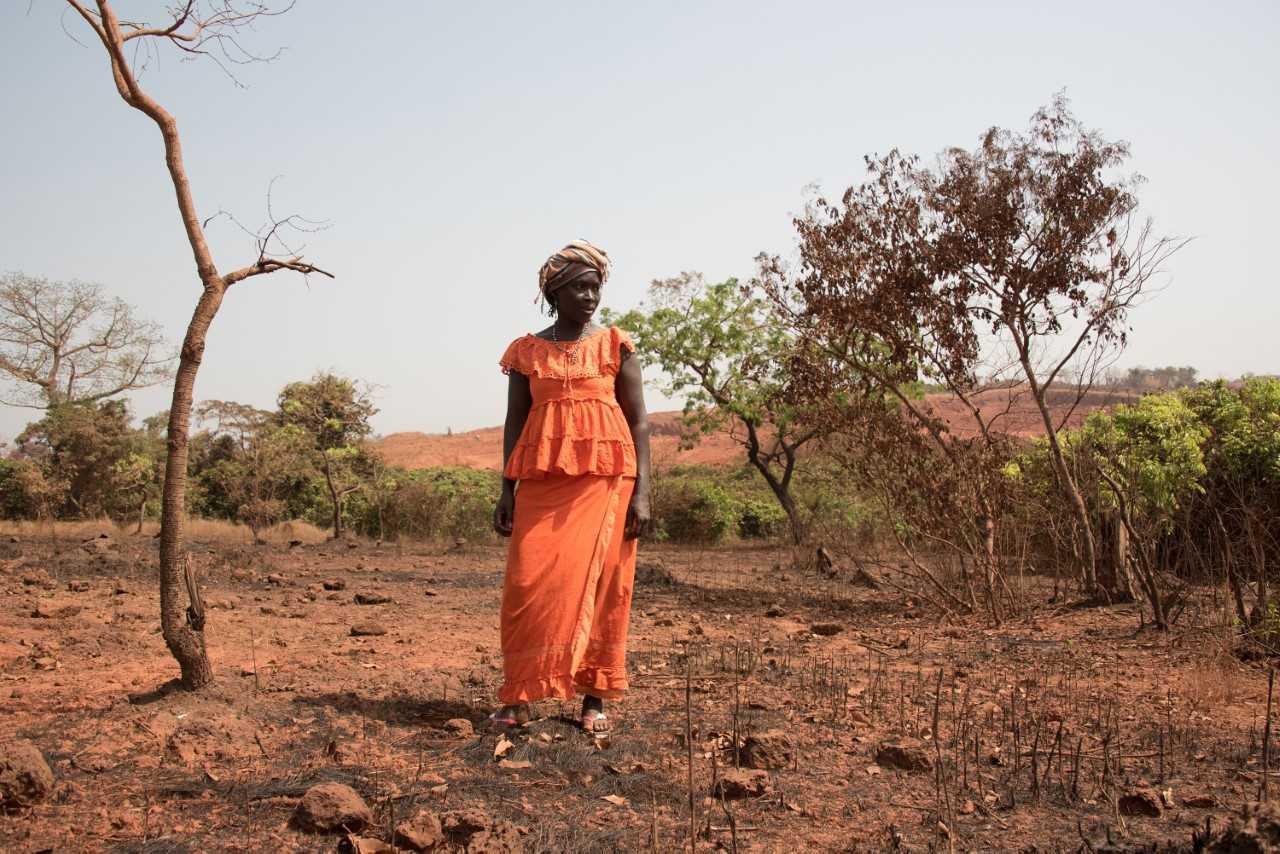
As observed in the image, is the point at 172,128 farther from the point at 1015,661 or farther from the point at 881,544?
the point at 881,544

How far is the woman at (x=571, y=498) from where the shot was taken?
420 centimetres

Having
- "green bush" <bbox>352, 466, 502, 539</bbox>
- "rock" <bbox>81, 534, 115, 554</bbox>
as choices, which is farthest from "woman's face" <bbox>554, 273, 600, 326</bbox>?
"green bush" <bbox>352, 466, 502, 539</bbox>

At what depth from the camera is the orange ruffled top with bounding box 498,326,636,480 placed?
14.2ft

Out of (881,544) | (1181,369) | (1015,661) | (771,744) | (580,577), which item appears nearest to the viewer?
(771,744)

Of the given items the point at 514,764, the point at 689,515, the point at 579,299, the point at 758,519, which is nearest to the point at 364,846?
the point at 514,764

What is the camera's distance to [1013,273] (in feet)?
28.8

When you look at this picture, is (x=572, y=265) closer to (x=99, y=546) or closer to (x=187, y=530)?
(x=99, y=546)

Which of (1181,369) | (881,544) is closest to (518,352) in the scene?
(881,544)

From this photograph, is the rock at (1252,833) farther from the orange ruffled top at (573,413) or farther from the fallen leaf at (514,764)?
the orange ruffled top at (573,413)

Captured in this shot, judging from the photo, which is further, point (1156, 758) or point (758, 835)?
point (1156, 758)

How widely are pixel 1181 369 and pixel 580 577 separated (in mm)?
65562

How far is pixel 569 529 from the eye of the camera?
14.1ft

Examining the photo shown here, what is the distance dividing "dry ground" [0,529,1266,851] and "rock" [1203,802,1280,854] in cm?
33

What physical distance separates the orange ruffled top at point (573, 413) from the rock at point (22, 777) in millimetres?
1991
